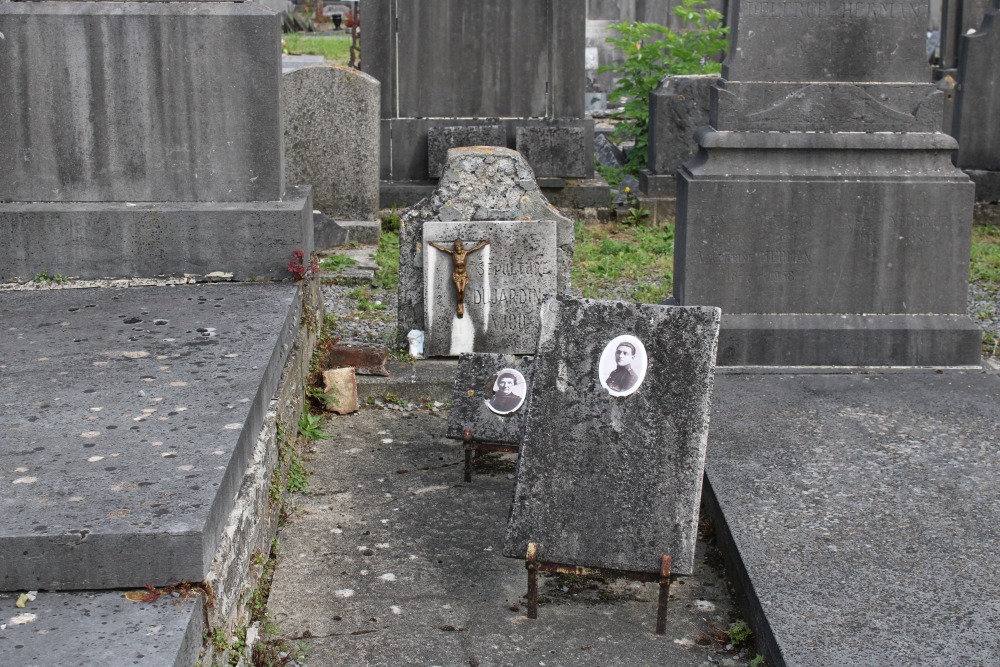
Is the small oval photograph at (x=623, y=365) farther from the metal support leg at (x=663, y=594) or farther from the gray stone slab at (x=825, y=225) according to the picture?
the gray stone slab at (x=825, y=225)

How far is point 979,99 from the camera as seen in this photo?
1055 cm

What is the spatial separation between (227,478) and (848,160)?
3.70 meters

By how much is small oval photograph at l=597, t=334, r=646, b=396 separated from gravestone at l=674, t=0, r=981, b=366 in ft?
6.78

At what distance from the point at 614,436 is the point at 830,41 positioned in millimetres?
2802

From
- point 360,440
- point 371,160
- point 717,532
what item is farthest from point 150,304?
point 371,160

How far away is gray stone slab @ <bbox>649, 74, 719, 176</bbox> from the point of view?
10.7 meters

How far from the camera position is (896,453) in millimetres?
4656

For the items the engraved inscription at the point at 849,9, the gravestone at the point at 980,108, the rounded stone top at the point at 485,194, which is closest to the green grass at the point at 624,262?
the rounded stone top at the point at 485,194

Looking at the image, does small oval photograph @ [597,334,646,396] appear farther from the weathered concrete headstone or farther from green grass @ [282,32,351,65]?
green grass @ [282,32,351,65]

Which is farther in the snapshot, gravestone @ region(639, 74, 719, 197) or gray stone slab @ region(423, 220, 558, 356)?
gravestone @ region(639, 74, 719, 197)

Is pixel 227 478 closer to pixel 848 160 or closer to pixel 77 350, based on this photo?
pixel 77 350

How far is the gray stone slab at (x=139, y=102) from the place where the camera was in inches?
207

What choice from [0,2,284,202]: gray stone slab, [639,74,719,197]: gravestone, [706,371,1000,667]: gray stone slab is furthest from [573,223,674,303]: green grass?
[0,2,284,202]: gray stone slab

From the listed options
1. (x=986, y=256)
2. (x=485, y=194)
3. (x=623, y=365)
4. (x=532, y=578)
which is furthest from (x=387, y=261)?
(x=532, y=578)
